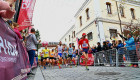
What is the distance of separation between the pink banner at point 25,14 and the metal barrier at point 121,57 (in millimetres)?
5458

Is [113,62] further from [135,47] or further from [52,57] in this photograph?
[52,57]

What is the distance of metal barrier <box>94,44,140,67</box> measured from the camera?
Answer: 6337 millimetres

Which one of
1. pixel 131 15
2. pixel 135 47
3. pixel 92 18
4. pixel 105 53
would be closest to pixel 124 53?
pixel 135 47

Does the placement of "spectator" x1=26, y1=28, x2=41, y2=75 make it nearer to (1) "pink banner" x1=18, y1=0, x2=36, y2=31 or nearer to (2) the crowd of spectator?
(1) "pink banner" x1=18, y1=0, x2=36, y2=31

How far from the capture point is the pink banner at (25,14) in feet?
16.6

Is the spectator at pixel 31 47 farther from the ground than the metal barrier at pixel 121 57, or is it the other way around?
the spectator at pixel 31 47

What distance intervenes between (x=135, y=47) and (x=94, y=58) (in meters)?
4.01

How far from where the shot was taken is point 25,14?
207 inches

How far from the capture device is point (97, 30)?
16.6 metres

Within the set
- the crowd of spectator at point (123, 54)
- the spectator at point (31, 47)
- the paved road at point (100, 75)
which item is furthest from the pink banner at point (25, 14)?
the crowd of spectator at point (123, 54)

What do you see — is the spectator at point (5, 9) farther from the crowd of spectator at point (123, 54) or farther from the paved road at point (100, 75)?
the crowd of spectator at point (123, 54)

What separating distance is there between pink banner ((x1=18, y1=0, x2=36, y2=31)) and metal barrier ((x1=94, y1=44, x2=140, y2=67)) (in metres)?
5.46

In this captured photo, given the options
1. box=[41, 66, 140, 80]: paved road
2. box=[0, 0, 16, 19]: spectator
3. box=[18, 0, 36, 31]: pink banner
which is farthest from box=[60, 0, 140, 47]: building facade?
box=[0, 0, 16, 19]: spectator

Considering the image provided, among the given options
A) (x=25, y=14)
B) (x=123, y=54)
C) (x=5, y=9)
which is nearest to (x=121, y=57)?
(x=123, y=54)
